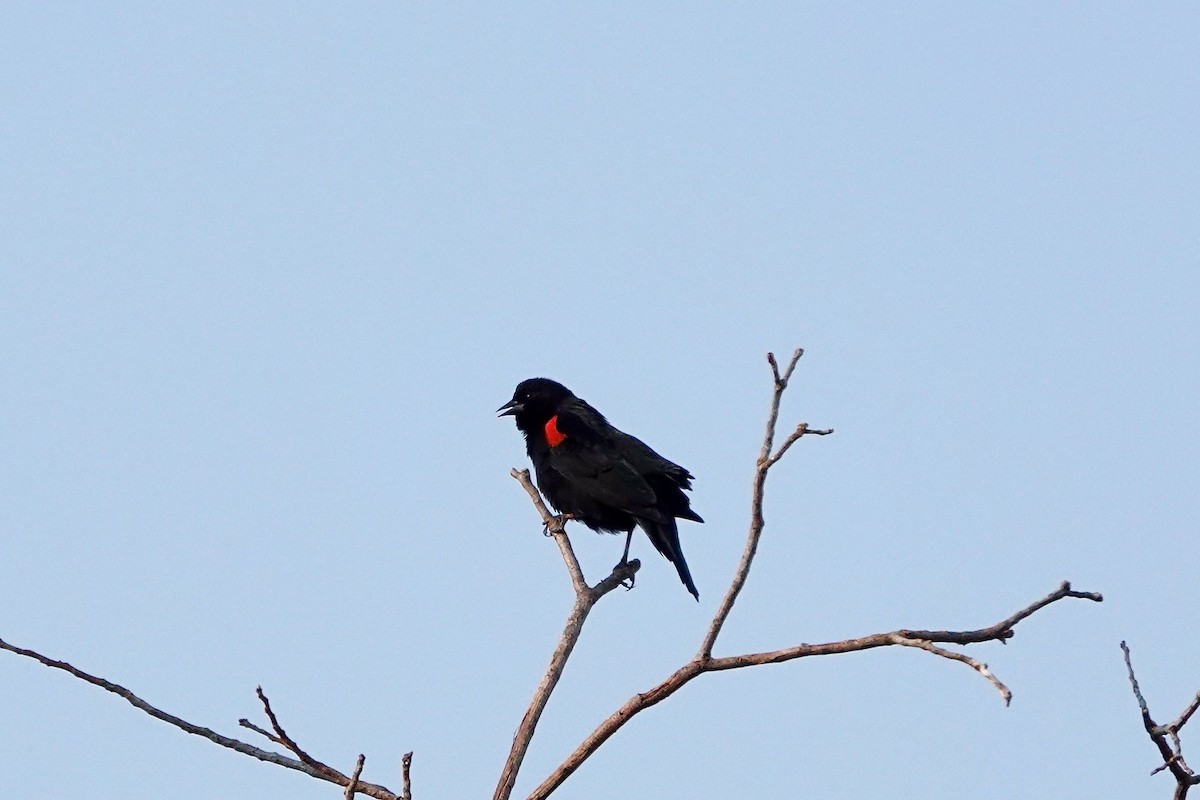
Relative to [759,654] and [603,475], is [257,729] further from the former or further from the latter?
[603,475]

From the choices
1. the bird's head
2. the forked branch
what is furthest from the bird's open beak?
the forked branch

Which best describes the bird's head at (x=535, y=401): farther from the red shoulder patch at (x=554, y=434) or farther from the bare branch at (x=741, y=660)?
the bare branch at (x=741, y=660)

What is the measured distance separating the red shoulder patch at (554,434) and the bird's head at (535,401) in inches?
11.9

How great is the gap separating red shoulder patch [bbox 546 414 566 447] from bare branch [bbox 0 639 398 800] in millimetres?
5402

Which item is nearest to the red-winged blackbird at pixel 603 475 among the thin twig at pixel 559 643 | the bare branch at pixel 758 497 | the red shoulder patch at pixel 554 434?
the red shoulder patch at pixel 554 434

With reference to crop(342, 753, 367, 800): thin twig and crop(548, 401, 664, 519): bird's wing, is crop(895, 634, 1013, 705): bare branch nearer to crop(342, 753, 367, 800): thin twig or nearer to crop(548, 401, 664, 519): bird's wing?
crop(342, 753, 367, 800): thin twig

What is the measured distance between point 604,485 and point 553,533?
→ 9.91ft

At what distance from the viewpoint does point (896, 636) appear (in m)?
3.70

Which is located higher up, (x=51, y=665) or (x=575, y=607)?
(x=575, y=607)

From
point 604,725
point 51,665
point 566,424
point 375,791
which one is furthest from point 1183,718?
point 566,424

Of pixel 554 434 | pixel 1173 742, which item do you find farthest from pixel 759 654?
pixel 554 434

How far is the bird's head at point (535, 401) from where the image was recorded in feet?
32.6

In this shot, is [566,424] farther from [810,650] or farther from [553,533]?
[810,650]

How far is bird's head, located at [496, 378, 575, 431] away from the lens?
9.93m
